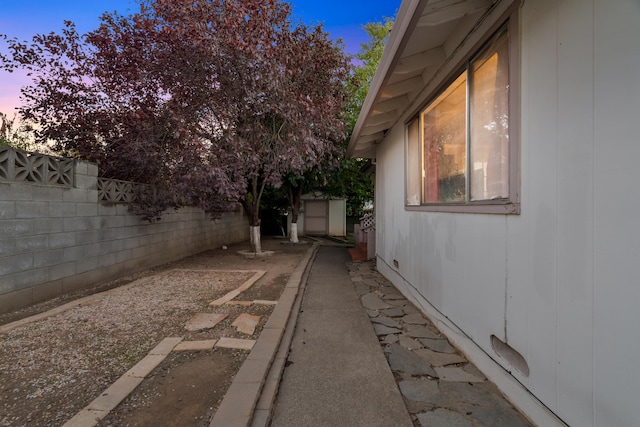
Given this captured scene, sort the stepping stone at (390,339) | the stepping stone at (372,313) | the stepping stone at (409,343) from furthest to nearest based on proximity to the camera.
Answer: the stepping stone at (372,313) < the stepping stone at (390,339) < the stepping stone at (409,343)

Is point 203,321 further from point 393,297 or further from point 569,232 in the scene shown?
point 569,232

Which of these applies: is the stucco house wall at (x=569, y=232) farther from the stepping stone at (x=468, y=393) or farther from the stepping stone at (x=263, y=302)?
the stepping stone at (x=263, y=302)

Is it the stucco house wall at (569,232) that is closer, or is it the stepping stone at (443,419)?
the stucco house wall at (569,232)

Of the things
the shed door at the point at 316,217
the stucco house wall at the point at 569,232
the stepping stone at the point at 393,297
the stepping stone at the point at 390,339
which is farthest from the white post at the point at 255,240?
the shed door at the point at 316,217

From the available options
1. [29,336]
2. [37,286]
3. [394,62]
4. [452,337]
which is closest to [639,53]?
[394,62]

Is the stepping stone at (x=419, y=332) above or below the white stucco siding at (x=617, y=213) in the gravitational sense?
below

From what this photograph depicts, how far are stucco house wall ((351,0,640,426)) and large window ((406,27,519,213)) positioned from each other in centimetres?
16

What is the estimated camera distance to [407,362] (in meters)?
2.73

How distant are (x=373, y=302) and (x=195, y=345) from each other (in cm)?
258

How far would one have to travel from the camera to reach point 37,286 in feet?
13.3

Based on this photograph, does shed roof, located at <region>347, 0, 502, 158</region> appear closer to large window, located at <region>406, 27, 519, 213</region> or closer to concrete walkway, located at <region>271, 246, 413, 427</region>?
→ large window, located at <region>406, 27, 519, 213</region>

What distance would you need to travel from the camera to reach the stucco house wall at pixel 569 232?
1.30m

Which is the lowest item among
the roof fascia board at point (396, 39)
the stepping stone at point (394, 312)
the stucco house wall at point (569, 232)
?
the stepping stone at point (394, 312)

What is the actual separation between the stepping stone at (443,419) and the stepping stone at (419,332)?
4.26 feet
